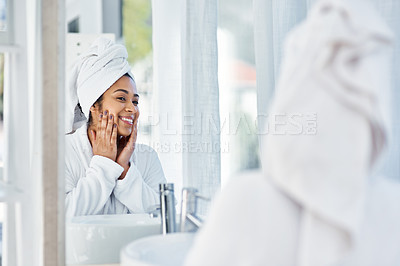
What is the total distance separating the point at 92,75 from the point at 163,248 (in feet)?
2.40

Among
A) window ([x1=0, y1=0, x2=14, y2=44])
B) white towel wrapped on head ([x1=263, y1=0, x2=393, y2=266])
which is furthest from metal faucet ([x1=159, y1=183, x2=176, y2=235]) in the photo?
white towel wrapped on head ([x1=263, y1=0, x2=393, y2=266])

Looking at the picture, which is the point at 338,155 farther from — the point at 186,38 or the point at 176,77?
the point at 176,77

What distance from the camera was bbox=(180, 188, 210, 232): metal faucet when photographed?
1220 mm

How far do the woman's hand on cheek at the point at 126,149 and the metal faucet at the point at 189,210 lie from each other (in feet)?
1.25

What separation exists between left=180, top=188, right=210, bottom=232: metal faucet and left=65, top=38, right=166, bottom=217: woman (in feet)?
1.13

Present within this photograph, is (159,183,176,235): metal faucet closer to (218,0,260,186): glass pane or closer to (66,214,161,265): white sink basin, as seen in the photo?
(66,214,161,265): white sink basin

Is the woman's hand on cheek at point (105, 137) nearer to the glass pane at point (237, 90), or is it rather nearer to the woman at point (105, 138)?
the woman at point (105, 138)

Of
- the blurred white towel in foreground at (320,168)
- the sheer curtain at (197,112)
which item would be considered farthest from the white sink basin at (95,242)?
the blurred white towel in foreground at (320,168)

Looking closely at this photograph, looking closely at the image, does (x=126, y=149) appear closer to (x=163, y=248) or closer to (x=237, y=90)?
(x=237, y=90)

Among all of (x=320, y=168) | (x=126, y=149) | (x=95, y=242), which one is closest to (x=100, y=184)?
(x=126, y=149)

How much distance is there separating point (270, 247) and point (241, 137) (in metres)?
0.89

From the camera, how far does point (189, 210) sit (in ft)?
4.11

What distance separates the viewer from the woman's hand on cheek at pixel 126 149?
62.8 inches

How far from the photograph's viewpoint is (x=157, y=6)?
2.07 meters
